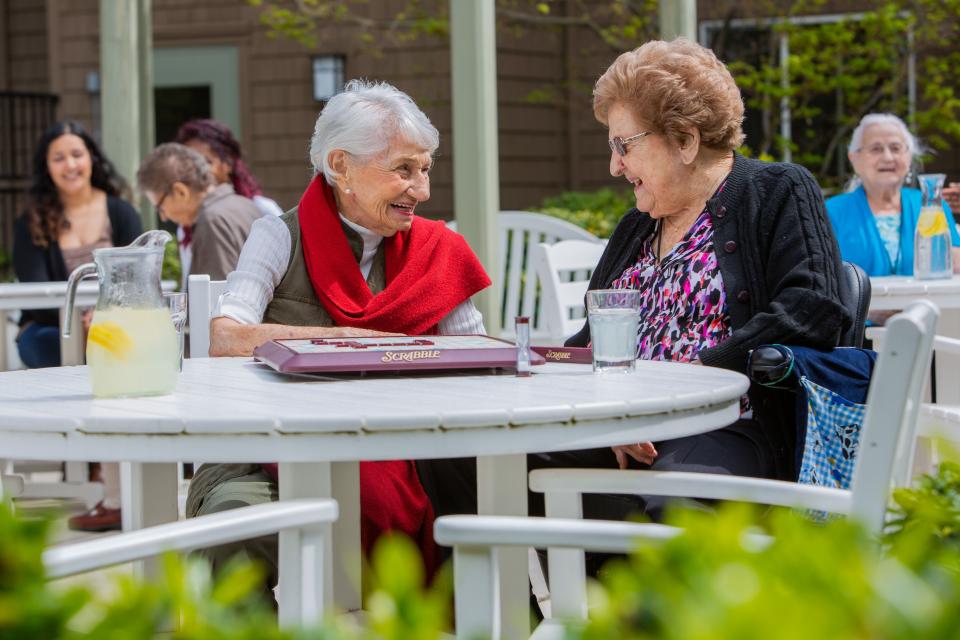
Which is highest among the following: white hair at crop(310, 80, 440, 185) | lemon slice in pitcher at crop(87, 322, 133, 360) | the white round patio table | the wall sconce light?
the wall sconce light

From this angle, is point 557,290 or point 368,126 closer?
point 368,126

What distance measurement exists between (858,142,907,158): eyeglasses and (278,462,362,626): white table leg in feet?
11.1

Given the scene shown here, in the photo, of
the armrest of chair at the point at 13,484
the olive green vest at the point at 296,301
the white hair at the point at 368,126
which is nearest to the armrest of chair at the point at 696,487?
the olive green vest at the point at 296,301

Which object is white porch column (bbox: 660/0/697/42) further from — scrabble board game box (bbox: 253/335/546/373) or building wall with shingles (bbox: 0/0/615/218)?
building wall with shingles (bbox: 0/0/615/218)

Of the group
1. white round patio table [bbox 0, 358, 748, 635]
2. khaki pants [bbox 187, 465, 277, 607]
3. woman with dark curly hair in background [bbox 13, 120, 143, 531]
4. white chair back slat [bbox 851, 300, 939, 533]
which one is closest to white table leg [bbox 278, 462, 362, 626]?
white round patio table [bbox 0, 358, 748, 635]

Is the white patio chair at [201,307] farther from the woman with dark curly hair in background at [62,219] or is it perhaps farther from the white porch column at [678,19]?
the white porch column at [678,19]

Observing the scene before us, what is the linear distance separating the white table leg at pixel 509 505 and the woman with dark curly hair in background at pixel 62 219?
Answer: 3529 mm

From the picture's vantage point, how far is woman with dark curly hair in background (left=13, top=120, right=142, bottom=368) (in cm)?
509

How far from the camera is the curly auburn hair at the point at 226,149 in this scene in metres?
5.29

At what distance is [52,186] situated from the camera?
16.9 feet

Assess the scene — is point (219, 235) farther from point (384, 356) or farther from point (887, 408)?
point (887, 408)

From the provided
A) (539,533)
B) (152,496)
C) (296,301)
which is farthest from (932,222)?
(539,533)

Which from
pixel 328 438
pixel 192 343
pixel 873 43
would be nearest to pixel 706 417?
pixel 328 438

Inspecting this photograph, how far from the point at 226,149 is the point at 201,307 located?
2.72 m
